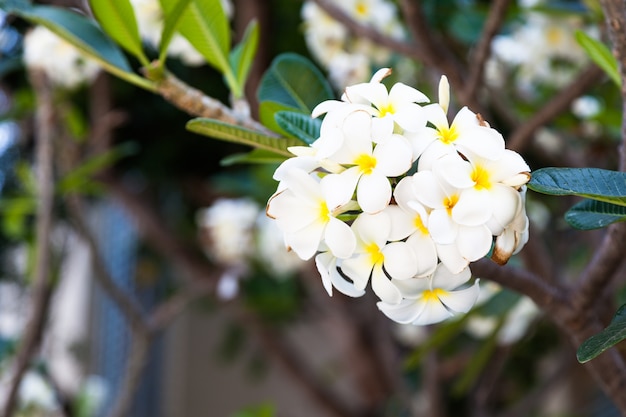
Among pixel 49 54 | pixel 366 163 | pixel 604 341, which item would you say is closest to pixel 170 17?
pixel 366 163

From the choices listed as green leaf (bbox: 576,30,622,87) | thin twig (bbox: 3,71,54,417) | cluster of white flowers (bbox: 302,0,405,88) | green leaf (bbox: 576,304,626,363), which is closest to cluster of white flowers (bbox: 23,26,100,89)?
thin twig (bbox: 3,71,54,417)

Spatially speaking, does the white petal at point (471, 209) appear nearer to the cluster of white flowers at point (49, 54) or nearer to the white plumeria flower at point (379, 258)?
the white plumeria flower at point (379, 258)

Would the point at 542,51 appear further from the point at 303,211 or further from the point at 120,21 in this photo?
the point at 303,211

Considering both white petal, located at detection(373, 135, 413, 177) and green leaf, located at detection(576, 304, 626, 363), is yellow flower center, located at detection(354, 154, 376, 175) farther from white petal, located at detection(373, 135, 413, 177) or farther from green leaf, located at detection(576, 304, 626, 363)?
green leaf, located at detection(576, 304, 626, 363)

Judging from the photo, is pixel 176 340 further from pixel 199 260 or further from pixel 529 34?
pixel 529 34

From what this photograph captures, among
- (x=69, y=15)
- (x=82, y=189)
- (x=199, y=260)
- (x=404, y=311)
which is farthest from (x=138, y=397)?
(x=404, y=311)
